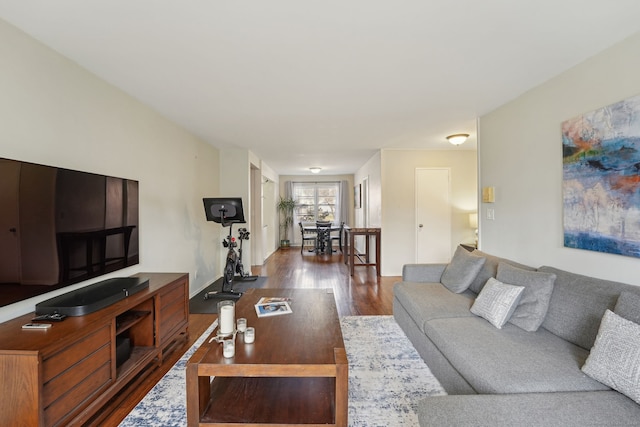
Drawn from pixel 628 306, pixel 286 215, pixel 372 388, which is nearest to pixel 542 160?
pixel 628 306

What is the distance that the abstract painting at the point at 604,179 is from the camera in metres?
1.76

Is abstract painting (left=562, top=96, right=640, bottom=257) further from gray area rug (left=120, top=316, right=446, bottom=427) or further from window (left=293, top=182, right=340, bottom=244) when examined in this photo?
window (left=293, top=182, right=340, bottom=244)

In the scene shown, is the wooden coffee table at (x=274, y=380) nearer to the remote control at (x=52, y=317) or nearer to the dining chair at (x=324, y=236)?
the remote control at (x=52, y=317)

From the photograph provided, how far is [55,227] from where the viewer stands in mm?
1769

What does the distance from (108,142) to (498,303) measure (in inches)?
134

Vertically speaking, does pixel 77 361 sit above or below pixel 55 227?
below

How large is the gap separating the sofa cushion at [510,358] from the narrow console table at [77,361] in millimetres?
2104

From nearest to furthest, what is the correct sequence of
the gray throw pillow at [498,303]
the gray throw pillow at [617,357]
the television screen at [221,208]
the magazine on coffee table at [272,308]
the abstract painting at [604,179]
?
the gray throw pillow at [617,357], the abstract painting at [604,179], the gray throw pillow at [498,303], the magazine on coffee table at [272,308], the television screen at [221,208]

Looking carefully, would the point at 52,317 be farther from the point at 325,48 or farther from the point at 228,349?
the point at 325,48

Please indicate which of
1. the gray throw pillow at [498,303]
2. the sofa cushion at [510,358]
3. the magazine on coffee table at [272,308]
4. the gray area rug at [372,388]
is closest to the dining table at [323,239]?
the gray area rug at [372,388]

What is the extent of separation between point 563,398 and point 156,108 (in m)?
3.90

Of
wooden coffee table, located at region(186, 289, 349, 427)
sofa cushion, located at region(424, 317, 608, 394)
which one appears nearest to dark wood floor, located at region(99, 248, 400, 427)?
wooden coffee table, located at region(186, 289, 349, 427)

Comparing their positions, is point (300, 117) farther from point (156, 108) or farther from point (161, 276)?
point (161, 276)

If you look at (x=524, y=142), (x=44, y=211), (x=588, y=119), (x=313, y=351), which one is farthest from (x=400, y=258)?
(x=44, y=211)
